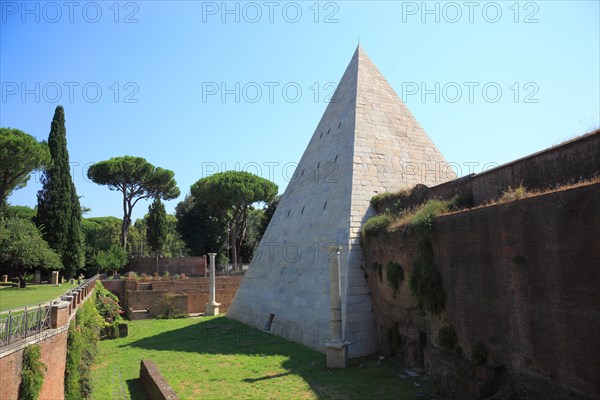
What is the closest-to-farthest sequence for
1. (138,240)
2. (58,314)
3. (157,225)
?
(58,314) → (157,225) → (138,240)

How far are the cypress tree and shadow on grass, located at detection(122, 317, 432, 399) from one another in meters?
15.3

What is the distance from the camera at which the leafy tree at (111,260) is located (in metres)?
33.2

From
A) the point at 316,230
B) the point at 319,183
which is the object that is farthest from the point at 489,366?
the point at 319,183

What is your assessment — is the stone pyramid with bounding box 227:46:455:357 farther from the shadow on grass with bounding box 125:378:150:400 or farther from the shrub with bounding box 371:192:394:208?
the shadow on grass with bounding box 125:378:150:400

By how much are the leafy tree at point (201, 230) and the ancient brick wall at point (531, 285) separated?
35011 mm

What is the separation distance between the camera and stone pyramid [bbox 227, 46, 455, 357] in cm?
1284

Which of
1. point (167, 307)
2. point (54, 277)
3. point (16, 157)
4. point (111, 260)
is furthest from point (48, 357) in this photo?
point (111, 260)

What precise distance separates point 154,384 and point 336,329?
187 inches

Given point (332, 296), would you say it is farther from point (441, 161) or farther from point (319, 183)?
point (441, 161)

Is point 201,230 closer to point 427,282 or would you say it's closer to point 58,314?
point 58,314

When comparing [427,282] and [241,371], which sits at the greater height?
[427,282]

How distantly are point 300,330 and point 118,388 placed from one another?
5.55 m

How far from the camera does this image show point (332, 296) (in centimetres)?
1139

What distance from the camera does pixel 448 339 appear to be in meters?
8.96
